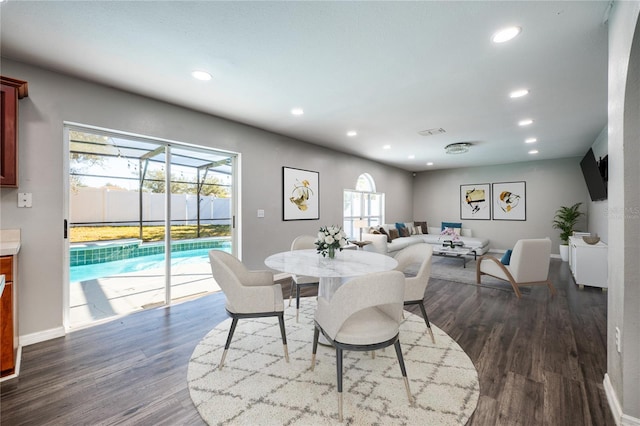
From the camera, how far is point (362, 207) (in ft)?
23.4

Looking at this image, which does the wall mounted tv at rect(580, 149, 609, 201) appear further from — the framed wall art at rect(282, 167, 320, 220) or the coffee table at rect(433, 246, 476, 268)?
the framed wall art at rect(282, 167, 320, 220)

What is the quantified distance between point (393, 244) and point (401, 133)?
9.36 ft

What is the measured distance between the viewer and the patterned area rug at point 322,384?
1592 mm

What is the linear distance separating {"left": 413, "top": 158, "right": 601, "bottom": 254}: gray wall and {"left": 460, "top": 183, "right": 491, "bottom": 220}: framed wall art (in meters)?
0.12

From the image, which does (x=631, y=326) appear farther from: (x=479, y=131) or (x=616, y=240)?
(x=479, y=131)

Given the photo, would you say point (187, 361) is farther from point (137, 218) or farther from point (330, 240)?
point (137, 218)

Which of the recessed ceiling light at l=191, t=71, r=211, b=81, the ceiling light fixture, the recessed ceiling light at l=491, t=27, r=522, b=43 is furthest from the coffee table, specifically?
the recessed ceiling light at l=191, t=71, r=211, b=81

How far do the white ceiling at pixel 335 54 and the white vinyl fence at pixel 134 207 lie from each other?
3.81 ft

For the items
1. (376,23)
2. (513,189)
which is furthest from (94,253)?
(513,189)

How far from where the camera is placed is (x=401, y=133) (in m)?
4.66

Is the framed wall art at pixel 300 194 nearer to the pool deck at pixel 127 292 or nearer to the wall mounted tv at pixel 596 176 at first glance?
the pool deck at pixel 127 292

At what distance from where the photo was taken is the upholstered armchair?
3.73 metres

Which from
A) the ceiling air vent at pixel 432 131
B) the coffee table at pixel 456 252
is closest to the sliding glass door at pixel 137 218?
the ceiling air vent at pixel 432 131

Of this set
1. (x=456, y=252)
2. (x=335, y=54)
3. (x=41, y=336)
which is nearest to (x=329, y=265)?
(x=335, y=54)
